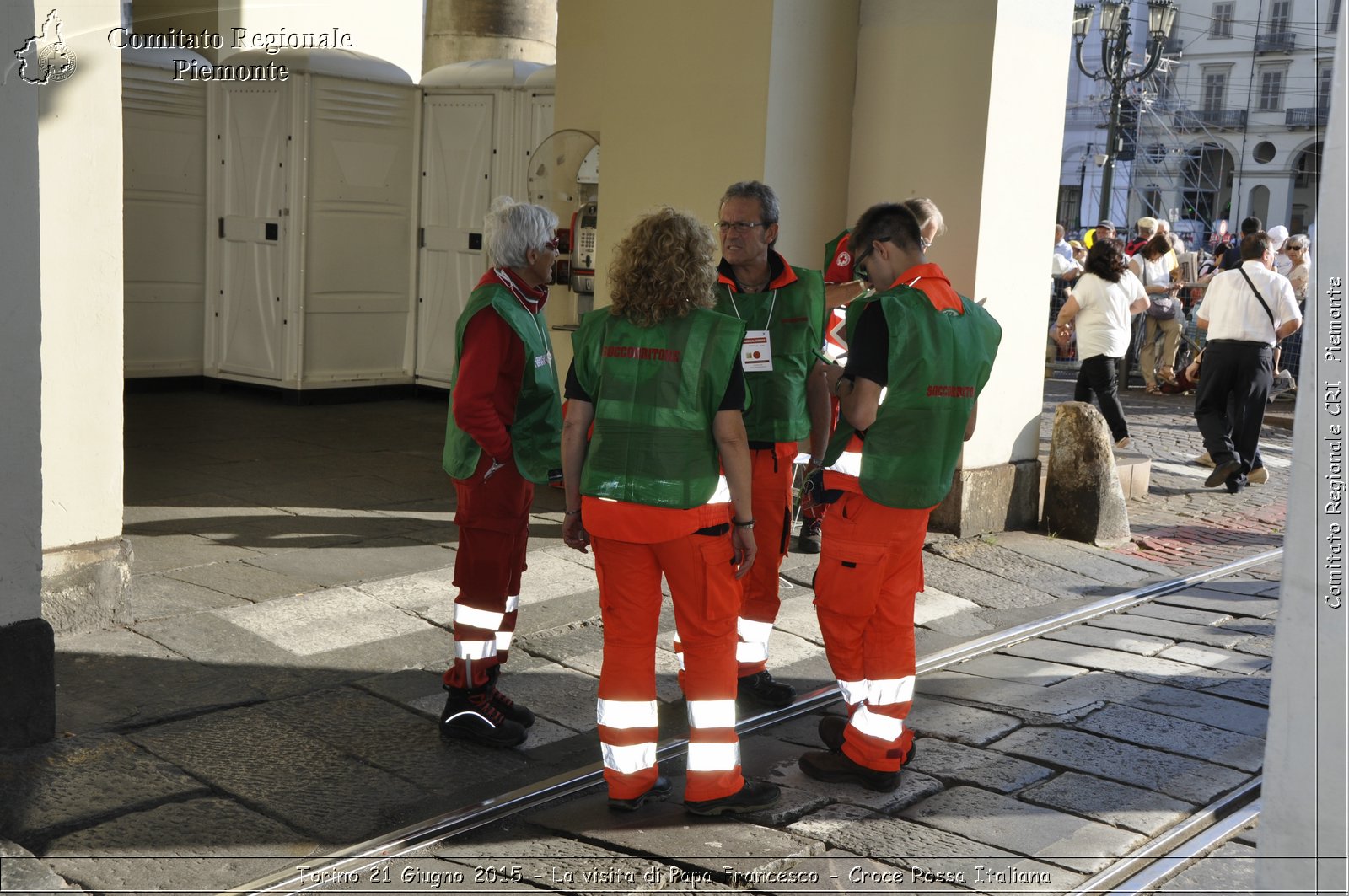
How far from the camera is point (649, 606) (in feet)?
13.6

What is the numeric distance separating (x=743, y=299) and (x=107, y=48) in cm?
264

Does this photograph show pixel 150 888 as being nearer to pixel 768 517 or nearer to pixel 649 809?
pixel 649 809

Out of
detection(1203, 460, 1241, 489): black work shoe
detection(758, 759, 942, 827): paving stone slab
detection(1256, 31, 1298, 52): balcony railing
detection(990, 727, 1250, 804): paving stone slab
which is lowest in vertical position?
detection(758, 759, 942, 827): paving stone slab

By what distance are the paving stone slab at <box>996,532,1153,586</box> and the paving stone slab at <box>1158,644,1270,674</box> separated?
1375 millimetres

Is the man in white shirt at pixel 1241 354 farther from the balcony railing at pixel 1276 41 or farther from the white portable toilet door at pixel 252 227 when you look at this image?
the balcony railing at pixel 1276 41

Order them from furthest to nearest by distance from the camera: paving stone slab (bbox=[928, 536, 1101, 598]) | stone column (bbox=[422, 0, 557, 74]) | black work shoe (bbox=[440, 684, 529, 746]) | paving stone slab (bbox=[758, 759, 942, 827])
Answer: stone column (bbox=[422, 0, 557, 74]) < paving stone slab (bbox=[928, 536, 1101, 598]) < black work shoe (bbox=[440, 684, 529, 746]) < paving stone slab (bbox=[758, 759, 942, 827])

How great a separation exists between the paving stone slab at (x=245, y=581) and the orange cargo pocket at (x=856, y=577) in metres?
2.92

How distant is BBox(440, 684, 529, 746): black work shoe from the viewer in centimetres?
477

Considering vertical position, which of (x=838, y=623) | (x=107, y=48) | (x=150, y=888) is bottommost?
(x=150, y=888)

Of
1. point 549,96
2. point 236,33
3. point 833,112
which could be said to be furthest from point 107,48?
point 236,33

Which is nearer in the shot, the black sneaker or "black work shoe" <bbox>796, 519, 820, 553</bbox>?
the black sneaker

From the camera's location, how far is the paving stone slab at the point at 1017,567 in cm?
766

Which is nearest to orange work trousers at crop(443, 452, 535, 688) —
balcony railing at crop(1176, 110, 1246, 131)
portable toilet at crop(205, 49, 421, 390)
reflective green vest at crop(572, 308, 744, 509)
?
reflective green vest at crop(572, 308, 744, 509)

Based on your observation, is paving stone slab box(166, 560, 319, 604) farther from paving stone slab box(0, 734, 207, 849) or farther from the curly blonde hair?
the curly blonde hair
